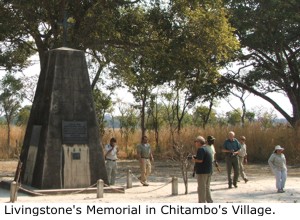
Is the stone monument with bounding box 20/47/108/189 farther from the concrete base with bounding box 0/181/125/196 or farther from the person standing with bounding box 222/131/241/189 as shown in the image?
the person standing with bounding box 222/131/241/189

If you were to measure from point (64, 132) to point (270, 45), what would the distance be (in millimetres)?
17501

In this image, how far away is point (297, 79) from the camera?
3102 cm

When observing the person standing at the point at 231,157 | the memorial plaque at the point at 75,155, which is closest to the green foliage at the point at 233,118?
the person standing at the point at 231,157

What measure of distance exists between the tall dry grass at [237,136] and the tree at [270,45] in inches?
49.4

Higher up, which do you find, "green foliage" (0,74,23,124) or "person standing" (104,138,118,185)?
"green foliage" (0,74,23,124)

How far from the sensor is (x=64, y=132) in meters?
13.2

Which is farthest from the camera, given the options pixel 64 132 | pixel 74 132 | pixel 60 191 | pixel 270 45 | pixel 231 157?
pixel 270 45

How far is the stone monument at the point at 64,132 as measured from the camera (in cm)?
1298

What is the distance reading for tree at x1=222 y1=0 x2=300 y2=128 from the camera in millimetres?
25812

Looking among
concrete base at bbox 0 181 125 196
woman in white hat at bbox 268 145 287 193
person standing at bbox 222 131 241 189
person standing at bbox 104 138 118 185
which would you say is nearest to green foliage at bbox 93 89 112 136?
person standing at bbox 104 138 118 185

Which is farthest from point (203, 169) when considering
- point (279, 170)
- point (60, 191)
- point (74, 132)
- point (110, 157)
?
point (110, 157)

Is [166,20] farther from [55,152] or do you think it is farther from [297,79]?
[297,79]

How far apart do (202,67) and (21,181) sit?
873 centimetres

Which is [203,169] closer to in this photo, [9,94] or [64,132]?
[64,132]
